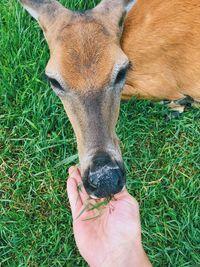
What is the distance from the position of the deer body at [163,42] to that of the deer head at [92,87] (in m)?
0.58

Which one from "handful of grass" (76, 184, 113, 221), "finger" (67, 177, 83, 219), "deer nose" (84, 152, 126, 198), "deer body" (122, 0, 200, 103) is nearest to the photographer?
"deer nose" (84, 152, 126, 198)

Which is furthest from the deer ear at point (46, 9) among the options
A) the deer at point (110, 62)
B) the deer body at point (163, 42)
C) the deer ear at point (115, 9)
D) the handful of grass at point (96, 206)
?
the handful of grass at point (96, 206)

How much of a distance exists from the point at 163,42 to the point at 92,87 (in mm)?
1107

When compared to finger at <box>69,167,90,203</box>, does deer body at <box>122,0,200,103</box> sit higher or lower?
higher

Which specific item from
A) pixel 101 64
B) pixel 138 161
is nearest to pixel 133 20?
pixel 101 64

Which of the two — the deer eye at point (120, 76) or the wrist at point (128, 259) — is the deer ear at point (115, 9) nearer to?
the deer eye at point (120, 76)

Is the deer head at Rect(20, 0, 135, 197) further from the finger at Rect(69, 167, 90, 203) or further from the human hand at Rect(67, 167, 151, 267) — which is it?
the finger at Rect(69, 167, 90, 203)

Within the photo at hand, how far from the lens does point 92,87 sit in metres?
4.36

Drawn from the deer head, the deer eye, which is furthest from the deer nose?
the deer eye

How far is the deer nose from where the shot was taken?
13.9 feet

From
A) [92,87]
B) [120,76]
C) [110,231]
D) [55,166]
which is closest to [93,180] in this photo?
[110,231]

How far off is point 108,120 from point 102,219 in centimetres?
83

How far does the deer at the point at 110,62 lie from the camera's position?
14.2 feet

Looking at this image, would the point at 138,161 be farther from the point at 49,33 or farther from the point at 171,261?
the point at 49,33
